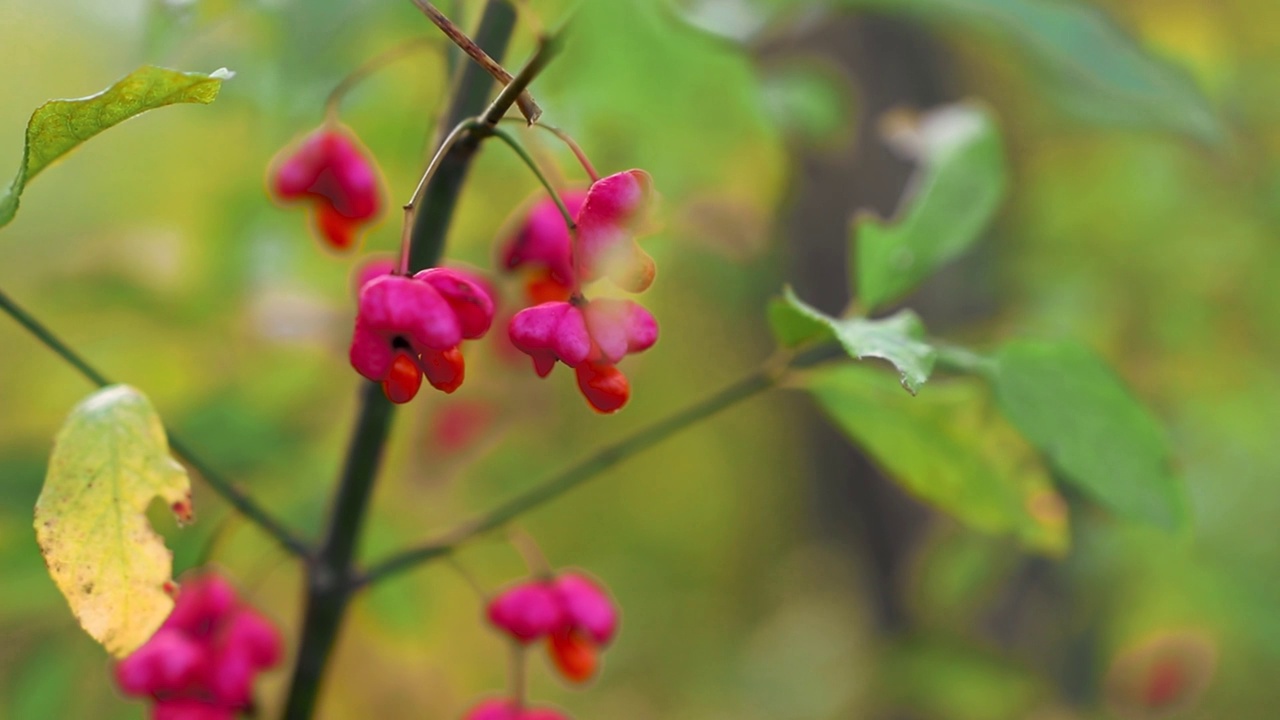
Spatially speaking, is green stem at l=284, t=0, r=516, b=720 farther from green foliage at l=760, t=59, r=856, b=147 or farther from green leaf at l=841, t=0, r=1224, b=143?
green foliage at l=760, t=59, r=856, b=147

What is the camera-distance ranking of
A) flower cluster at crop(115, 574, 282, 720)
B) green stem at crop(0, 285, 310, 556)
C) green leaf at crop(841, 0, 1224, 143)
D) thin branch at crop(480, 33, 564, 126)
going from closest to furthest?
thin branch at crop(480, 33, 564, 126), green stem at crop(0, 285, 310, 556), flower cluster at crop(115, 574, 282, 720), green leaf at crop(841, 0, 1224, 143)

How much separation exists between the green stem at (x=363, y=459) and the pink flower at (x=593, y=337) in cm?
12

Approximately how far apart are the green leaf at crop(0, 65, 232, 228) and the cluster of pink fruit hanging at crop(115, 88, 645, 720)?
129 mm

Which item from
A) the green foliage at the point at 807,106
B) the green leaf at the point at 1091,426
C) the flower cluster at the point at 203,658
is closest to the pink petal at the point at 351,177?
the flower cluster at the point at 203,658

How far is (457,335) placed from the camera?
56 cm

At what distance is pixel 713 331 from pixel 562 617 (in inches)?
74.4

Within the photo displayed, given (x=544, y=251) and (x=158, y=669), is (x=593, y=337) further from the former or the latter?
(x=158, y=669)

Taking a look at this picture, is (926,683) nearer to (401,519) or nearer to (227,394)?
(401,519)

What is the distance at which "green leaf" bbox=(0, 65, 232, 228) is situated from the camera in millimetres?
542

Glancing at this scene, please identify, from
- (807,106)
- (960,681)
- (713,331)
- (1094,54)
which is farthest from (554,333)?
(713,331)

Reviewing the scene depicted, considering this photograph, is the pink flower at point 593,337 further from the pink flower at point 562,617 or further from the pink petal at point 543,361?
the pink flower at point 562,617

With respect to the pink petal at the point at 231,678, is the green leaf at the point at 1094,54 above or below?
above

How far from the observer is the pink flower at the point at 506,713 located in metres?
0.90

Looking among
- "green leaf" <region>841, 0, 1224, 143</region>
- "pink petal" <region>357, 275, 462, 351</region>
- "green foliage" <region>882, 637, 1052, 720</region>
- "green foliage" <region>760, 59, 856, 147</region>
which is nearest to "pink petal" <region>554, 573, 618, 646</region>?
"pink petal" <region>357, 275, 462, 351</region>
